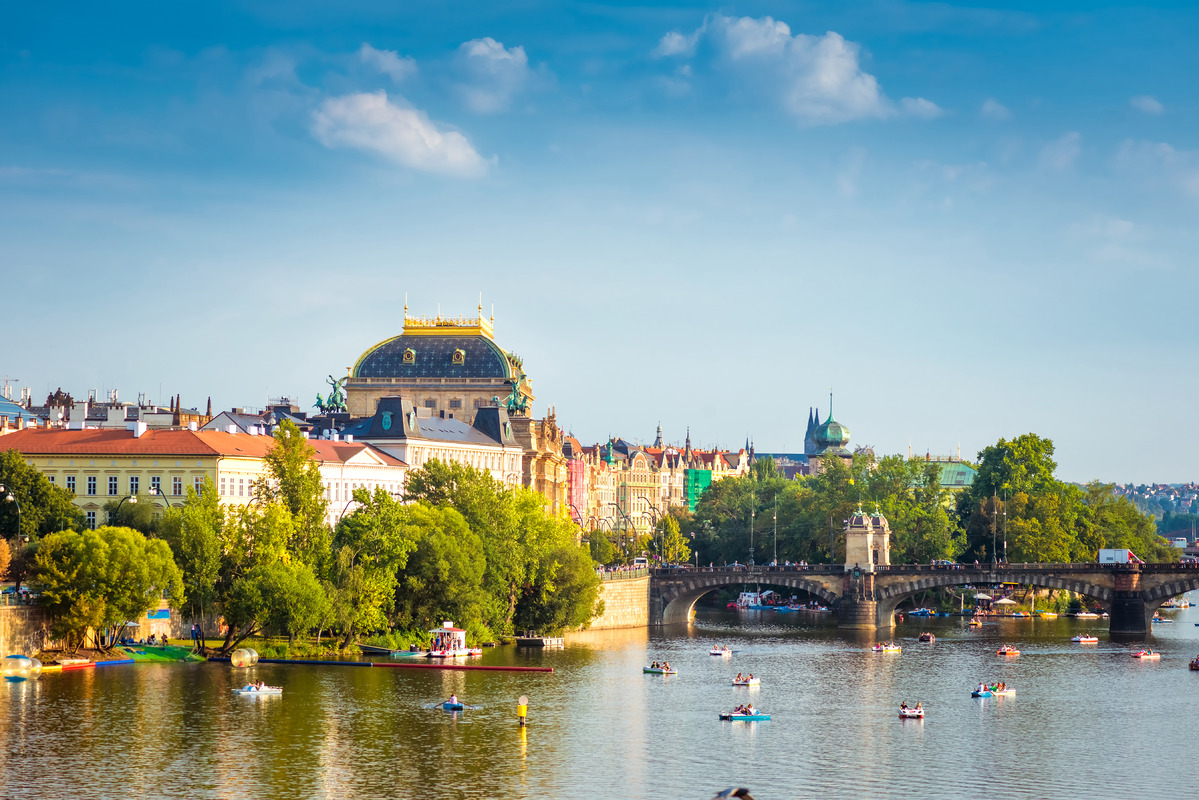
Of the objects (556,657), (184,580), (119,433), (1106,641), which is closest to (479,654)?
(556,657)

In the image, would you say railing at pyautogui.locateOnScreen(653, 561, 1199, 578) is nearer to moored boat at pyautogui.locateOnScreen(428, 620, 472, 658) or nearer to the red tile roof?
the red tile roof

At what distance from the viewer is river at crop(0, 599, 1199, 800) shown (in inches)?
2736

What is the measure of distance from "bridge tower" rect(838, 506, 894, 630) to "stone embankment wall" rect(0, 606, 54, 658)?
79.7m

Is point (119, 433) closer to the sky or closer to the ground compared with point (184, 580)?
closer to the sky

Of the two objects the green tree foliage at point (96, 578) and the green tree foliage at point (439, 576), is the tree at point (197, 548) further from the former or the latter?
the green tree foliage at point (439, 576)

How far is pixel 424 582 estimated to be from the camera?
113125 millimetres

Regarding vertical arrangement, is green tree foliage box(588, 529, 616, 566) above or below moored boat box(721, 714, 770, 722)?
above

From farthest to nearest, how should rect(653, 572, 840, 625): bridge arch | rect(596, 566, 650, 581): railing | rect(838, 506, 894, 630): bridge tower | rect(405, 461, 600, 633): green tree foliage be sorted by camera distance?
rect(653, 572, 840, 625): bridge arch < rect(838, 506, 894, 630): bridge tower < rect(596, 566, 650, 581): railing < rect(405, 461, 600, 633): green tree foliage

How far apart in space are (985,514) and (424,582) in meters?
92.2


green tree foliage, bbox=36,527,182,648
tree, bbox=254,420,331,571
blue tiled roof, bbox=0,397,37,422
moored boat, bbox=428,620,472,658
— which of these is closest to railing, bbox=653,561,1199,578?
moored boat, bbox=428,620,472,658

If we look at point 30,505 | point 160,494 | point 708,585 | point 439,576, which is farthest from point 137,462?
point 708,585

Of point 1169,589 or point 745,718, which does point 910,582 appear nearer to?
point 1169,589

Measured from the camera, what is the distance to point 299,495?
10831 centimetres

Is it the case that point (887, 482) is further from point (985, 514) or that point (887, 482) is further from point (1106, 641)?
point (1106, 641)
